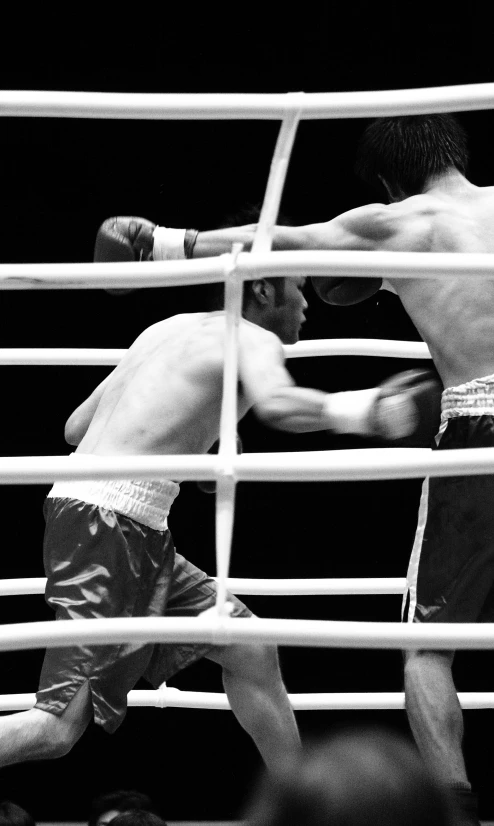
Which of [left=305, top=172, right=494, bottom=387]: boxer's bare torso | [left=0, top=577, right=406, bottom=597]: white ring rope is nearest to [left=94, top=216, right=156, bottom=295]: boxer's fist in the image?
[left=305, top=172, right=494, bottom=387]: boxer's bare torso

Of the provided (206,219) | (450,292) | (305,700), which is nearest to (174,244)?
(450,292)

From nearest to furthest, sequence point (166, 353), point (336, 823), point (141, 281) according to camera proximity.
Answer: point (336, 823)
point (141, 281)
point (166, 353)

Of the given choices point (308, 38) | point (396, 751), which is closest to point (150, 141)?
point (308, 38)

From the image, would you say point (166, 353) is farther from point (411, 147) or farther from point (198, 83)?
point (198, 83)

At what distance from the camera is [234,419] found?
118 cm

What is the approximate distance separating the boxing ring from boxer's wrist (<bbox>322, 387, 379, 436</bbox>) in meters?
0.09

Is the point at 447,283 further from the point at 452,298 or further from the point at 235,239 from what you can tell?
the point at 235,239

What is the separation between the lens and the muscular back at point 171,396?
6.09 feet

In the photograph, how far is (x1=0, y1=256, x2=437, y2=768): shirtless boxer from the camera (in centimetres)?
175

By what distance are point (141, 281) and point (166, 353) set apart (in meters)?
0.76

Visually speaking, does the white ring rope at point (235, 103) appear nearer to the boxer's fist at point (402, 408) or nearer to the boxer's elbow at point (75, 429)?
the boxer's fist at point (402, 408)

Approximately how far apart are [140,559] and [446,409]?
56cm

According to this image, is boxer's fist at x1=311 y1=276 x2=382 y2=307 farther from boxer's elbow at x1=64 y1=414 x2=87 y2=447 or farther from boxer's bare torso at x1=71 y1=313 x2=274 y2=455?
boxer's elbow at x1=64 y1=414 x2=87 y2=447

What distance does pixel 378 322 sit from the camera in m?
4.10
